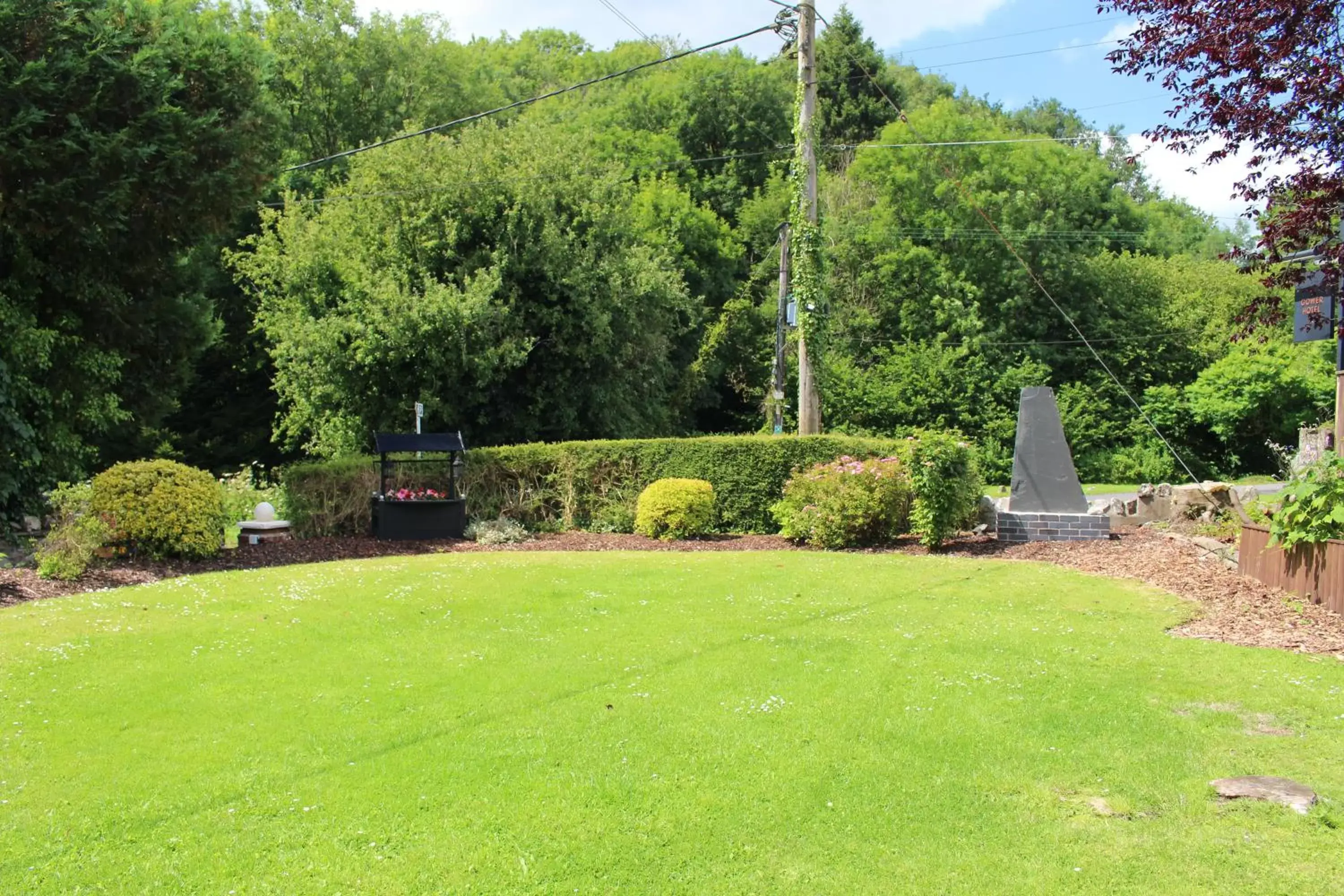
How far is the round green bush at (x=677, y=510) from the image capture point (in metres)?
16.6

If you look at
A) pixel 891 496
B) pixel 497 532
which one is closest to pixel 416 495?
pixel 497 532

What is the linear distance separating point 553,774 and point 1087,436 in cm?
3283

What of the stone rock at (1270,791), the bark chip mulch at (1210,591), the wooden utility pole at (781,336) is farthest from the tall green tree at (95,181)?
the stone rock at (1270,791)

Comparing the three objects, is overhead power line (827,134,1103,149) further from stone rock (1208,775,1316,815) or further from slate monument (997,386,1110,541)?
stone rock (1208,775,1316,815)

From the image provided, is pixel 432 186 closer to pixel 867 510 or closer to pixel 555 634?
pixel 867 510

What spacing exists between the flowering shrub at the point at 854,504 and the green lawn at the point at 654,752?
5.04m

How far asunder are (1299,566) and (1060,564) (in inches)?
136

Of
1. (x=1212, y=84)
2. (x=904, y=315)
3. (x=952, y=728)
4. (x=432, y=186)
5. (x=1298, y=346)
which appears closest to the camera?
(x=952, y=728)

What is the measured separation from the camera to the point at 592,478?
18250mm

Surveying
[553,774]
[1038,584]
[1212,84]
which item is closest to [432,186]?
[1038,584]

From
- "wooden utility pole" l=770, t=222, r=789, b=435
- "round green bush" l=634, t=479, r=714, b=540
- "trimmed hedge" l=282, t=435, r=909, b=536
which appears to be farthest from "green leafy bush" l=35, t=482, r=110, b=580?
"wooden utility pole" l=770, t=222, r=789, b=435

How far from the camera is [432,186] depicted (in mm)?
22672

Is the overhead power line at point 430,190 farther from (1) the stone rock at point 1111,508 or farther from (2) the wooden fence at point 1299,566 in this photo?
(2) the wooden fence at point 1299,566

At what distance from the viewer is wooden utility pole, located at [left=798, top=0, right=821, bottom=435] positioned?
57.7ft
